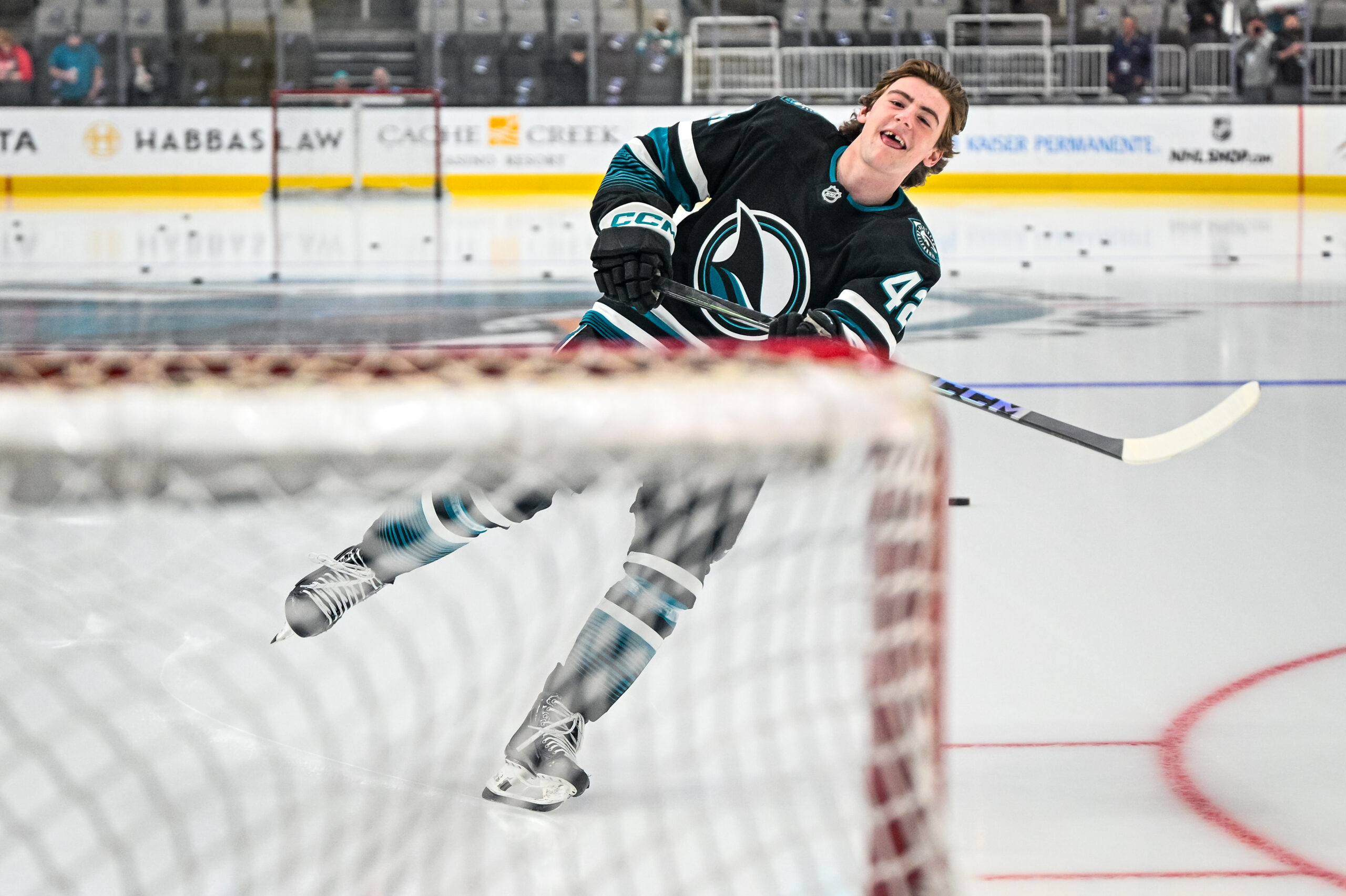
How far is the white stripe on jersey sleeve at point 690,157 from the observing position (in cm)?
205

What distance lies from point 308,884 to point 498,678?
59 centimetres

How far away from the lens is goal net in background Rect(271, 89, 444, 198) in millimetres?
12438

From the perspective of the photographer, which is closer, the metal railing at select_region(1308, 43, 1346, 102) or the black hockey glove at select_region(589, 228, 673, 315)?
the black hockey glove at select_region(589, 228, 673, 315)

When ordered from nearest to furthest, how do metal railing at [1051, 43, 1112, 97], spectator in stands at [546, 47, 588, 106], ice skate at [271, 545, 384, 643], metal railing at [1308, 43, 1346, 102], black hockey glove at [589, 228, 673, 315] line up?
1. black hockey glove at [589, 228, 673, 315]
2. ice skate at [271, 545, 384, 643]
3. metal railing at [1308, 43, 1346, 102]
4. metal railing at [1051, 43, 1112, 97]
5. spectator in stands at [546, 47, 588, 106]

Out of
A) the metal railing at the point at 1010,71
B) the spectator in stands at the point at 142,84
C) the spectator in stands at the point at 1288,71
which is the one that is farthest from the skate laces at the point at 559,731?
the spectator in stands at the point at 1288,71

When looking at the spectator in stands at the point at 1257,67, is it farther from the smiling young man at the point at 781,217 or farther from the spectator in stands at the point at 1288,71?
the smiling young man at the point at 781,217

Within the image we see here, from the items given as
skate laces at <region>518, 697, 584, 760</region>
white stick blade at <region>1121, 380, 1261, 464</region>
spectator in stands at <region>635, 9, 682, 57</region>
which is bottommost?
skate laces at <region>518, 697, 584, 760</region>

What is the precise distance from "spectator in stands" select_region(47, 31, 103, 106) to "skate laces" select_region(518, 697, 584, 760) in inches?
475

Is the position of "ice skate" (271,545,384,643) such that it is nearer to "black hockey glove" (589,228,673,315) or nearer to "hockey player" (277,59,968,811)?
"hockey player" (277,59,968,811)

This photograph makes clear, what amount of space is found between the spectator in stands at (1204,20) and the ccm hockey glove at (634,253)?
39.2ft

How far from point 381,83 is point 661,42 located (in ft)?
8.16

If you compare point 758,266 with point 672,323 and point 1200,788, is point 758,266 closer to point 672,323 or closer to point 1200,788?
point 672,323

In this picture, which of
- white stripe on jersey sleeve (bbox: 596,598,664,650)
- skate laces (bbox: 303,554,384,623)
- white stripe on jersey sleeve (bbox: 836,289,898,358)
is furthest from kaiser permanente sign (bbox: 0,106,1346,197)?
white stripe on jersey sleeve (bbox: 596,598,664,650)

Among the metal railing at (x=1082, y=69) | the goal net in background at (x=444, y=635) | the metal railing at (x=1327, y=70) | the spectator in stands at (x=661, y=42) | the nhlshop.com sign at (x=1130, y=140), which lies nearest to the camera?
the goal net in background at (x=444, y=635)
